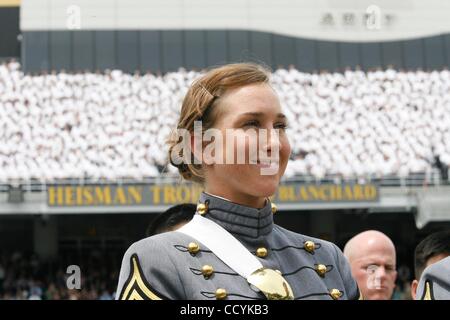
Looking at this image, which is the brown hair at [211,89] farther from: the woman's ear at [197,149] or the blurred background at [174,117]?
the blurred background at [174,117]

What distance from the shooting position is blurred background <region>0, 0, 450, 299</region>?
19.2 metres

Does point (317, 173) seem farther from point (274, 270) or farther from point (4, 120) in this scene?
point (274, 270)

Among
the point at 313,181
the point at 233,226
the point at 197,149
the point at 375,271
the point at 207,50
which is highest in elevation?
the point at 207,50

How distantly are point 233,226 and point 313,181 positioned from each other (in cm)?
1794

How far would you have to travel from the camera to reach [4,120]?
20.6m

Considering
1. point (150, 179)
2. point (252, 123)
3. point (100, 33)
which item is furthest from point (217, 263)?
point (100, 33)

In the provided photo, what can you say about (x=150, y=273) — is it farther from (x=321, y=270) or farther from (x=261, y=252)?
(x=321, y=270)

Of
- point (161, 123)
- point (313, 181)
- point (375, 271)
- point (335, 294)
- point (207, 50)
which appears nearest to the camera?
point (335, 294)

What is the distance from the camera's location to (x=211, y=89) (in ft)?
5.45

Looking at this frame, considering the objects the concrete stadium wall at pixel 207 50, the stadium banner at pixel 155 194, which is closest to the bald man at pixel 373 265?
the stadium banner at pixel 155 194

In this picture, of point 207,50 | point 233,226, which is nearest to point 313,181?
point 207,50

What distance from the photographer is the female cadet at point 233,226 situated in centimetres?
156

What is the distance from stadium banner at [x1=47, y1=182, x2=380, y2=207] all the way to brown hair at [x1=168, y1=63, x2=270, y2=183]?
17.0 m

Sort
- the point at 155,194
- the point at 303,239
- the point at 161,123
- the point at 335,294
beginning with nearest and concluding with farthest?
the point at 335,294, the point at 303,239, the point at 155,194, the point at 161,123
